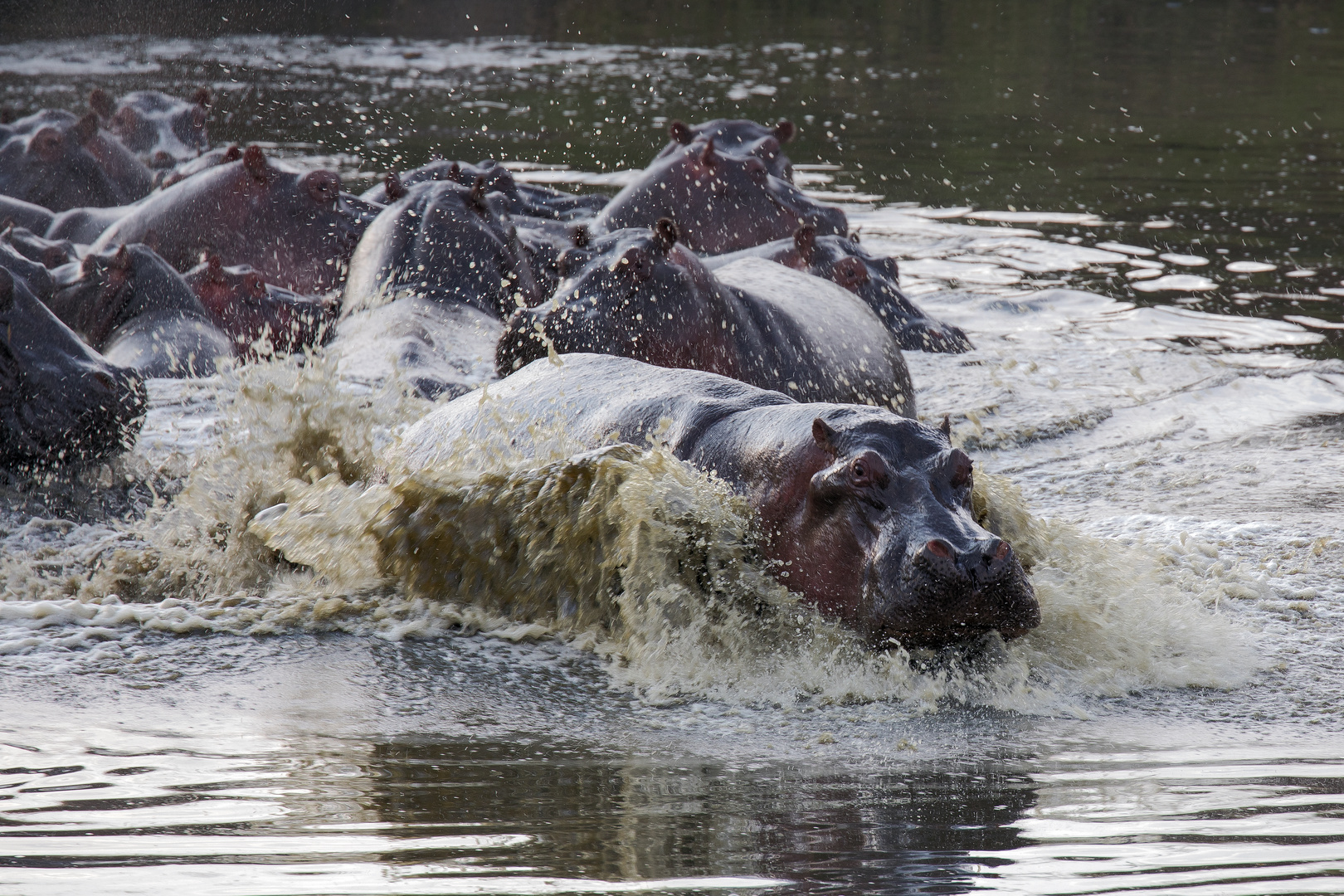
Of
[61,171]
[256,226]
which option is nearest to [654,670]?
[256,226]

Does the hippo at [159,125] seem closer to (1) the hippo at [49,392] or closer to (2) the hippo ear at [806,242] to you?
(2) the hippo ear at [806,242]

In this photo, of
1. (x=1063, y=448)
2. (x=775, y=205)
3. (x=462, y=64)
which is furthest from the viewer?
(x=462, y=64)

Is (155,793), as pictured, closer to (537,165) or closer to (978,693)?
(978,693)

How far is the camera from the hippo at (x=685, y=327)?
216 inches

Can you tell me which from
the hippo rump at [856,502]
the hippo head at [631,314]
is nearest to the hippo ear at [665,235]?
the hippo head at [631,314]

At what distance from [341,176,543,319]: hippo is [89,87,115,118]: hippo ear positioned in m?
4.20

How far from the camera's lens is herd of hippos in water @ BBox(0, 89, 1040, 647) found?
349 cm

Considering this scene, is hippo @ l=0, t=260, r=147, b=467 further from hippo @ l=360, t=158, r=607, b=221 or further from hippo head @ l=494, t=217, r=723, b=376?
hippo @ l=360, t=158, r=607, b=221

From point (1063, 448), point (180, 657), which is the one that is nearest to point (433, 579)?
point (180, 657)

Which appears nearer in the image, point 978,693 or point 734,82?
point 978,693

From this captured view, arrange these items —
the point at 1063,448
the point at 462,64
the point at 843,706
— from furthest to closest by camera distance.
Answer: the point at 462,64
the point at 1063,448
the point at 843,706

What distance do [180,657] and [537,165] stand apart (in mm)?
11695

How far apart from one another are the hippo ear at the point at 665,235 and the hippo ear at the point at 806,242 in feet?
6.87

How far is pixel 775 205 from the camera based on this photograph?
29.7ft
